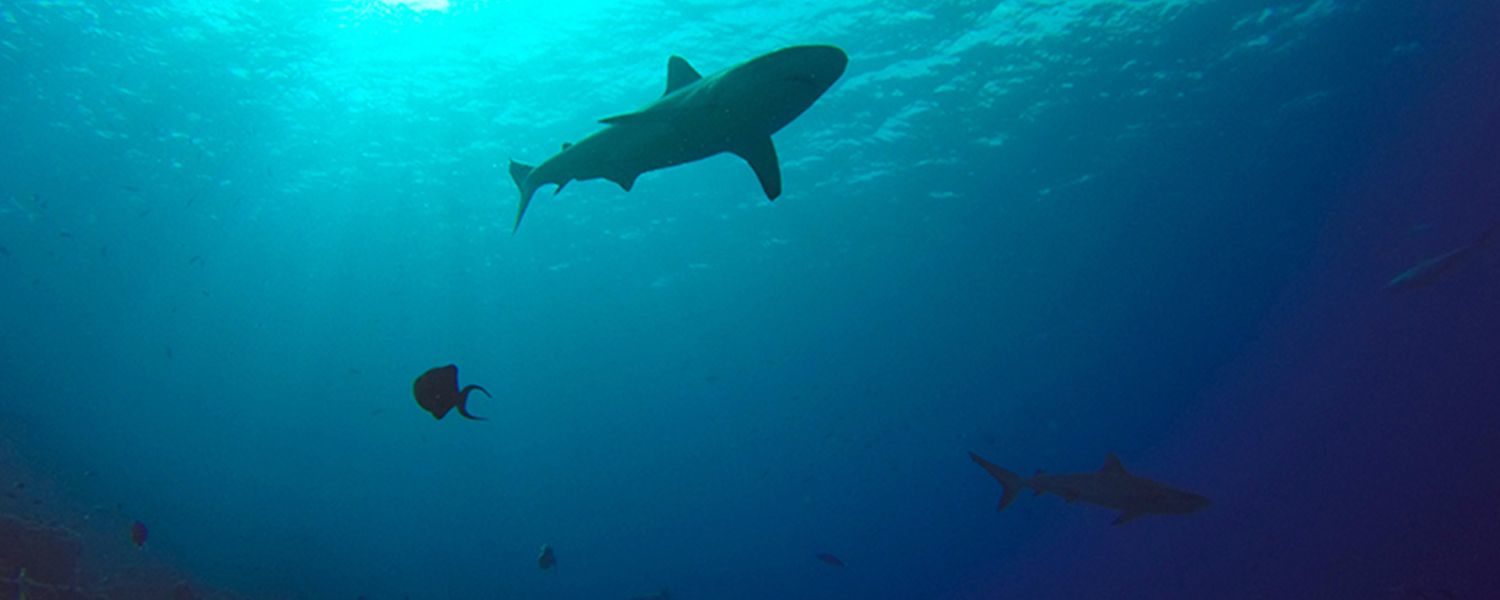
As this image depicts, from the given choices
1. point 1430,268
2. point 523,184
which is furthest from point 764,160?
point 1430,268

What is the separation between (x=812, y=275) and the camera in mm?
28922

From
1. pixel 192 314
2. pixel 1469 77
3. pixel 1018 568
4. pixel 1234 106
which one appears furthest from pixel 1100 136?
pixel 1018 568

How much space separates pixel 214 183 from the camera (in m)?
23.1

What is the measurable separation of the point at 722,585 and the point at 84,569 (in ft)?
192

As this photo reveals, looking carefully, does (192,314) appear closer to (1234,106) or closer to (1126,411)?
(1234,106)

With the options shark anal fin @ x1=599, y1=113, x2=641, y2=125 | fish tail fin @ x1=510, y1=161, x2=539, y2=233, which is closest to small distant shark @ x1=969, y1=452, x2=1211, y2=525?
shark anal fin @ x1=599, y1=113, x2=641, y2=125

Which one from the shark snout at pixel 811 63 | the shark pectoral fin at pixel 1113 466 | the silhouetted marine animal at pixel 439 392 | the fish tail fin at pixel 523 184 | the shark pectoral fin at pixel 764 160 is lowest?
the shark pectoral fin at pixel 1113 466

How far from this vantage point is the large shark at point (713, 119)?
4.26 meters

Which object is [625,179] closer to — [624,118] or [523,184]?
[624,118]

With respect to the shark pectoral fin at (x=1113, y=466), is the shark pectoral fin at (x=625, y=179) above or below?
above

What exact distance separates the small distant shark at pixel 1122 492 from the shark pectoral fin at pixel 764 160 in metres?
4.48

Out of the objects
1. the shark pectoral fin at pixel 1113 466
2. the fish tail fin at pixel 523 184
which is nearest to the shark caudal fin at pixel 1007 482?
the shark pectoral fin at pixel 1113 466

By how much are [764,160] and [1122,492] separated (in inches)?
194

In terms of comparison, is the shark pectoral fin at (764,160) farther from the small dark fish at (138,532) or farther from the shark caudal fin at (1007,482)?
the small dark fish at (138,532)
